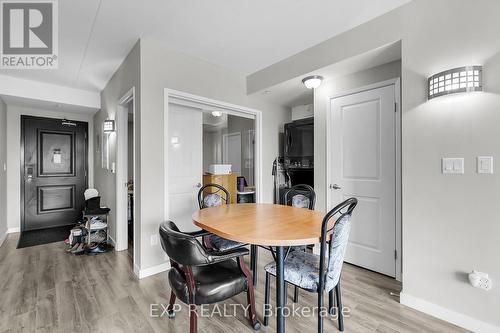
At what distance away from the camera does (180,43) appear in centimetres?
263

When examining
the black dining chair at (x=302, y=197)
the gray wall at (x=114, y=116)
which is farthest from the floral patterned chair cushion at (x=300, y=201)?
the gray wall at (x=114, y=116)

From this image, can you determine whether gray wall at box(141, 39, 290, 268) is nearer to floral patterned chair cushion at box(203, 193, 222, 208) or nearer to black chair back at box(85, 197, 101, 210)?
floral patterned chair cushion at box(203, 193, 222, 208)

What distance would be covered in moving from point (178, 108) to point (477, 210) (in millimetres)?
3166

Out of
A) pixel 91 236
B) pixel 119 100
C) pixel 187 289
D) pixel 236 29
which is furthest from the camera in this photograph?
pixel 91 236

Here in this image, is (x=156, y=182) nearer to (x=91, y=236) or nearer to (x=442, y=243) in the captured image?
(x=91, y=236)

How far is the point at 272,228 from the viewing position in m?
1.55

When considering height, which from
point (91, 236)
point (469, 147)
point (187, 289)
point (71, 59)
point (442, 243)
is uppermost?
point (71, 59)

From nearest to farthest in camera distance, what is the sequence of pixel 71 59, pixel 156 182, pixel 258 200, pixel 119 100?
pixel 156 182
pixel 71 59
pixel 119 100
pixel 258 200

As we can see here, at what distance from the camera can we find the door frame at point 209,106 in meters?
2.66

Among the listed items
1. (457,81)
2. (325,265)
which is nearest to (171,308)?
(325,265)

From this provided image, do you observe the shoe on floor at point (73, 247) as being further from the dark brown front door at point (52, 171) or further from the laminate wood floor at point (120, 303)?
the dark brown front door at point (52, 171)

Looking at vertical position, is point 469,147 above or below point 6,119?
below

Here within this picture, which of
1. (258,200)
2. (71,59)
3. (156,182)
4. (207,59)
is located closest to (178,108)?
(207,59)

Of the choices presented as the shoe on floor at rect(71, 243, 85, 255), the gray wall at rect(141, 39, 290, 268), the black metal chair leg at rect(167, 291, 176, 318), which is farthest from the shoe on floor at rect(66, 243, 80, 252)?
the black metal chair leg at rect(167, 291, 176, 318)
